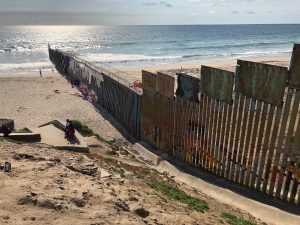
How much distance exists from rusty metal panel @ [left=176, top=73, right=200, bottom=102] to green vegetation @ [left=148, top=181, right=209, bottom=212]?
11.2 ft

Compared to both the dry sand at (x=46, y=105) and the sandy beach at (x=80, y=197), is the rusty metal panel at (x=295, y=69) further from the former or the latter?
the dry sand at (x=46, y=105)

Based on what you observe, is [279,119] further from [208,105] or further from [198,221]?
[198,221]

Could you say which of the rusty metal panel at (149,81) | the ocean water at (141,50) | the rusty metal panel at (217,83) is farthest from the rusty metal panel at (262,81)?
the ocean water at (141,50)

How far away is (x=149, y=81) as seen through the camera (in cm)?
1411

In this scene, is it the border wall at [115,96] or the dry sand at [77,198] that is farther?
the border wall at [115,96]

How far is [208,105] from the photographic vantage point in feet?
36.9

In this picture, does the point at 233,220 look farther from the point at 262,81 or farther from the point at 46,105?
the point at 46,105

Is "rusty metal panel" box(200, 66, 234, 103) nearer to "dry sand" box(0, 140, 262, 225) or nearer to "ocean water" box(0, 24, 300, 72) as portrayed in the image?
"dry sand" box(0, 140, 262, 225)

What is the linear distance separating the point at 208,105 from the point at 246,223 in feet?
13.9

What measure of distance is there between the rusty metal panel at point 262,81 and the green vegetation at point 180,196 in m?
3.22

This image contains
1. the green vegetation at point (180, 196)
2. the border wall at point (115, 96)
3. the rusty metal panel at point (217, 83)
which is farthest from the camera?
the border wall at point (115, 96)

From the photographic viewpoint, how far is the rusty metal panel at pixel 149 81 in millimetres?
13781

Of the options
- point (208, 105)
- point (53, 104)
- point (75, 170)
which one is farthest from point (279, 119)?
point (53, 104)

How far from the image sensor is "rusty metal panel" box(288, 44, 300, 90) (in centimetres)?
862
